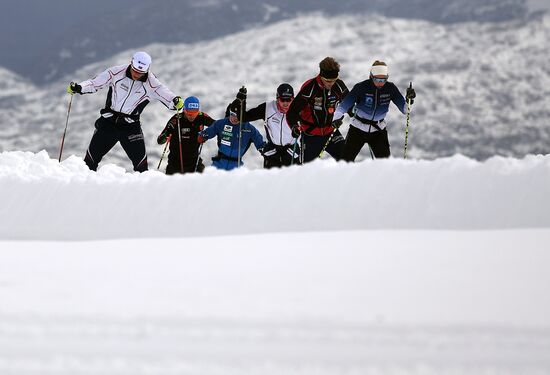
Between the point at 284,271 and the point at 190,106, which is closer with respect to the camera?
the point at 284,271

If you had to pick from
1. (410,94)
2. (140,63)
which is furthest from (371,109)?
(140,63)

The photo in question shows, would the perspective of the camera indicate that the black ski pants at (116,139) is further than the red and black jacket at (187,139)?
No

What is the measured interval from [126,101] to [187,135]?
135 cm

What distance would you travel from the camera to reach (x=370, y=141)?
10812 millimetres

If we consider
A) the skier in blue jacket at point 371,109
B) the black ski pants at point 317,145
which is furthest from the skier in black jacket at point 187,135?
the skier in blue jacket at point 371,109

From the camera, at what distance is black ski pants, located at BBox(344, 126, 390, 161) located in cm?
1073

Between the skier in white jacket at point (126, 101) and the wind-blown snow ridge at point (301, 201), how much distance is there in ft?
12.3

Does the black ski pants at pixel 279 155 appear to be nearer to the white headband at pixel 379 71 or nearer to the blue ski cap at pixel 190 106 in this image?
the blue ski cap at pixel 190 106

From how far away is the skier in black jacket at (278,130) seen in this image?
12055 millimetres

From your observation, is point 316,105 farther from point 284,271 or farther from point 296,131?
point 284,271

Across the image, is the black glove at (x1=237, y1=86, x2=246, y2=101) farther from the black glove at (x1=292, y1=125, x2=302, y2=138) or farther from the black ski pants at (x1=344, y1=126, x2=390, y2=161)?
the black ski pants at (x1=344, y1=126, x2=390, y2=161)

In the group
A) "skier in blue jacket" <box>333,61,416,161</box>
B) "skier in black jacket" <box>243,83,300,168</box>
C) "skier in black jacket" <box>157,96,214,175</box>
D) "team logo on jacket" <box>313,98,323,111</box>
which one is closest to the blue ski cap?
"skier in black jacket" <box>157,96,214,175</box>

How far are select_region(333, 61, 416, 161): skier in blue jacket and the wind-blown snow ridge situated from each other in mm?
3316

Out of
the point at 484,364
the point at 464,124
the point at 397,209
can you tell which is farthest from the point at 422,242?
the point at 464,124
